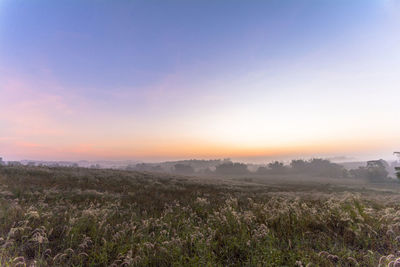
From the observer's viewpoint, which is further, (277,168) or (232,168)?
(232,168)

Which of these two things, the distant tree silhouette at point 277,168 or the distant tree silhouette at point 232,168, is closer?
the distant tree silhouette at point 277,168

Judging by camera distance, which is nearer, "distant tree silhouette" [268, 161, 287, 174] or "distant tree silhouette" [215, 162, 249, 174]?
"distant tree silhouette" [268, 161, 287, 174]

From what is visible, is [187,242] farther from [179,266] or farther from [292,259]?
[292,259]

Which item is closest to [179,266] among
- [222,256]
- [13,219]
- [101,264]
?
[222,256]

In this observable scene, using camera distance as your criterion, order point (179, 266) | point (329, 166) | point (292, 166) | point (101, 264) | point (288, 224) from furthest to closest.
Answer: point (292, 166), point (329, 166), point (288, 224), point (101, 264), point (179, 266)

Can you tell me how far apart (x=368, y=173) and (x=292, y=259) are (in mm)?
99749

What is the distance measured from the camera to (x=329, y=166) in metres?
104

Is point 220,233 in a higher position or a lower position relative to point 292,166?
higher

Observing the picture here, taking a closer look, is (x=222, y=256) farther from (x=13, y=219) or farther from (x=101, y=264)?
(x=13, y=219)

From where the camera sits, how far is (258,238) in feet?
14.1

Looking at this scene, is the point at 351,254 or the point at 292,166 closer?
the point at 351,254

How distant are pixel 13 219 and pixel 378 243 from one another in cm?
1018

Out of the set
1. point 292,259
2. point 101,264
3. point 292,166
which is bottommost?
point 292,166

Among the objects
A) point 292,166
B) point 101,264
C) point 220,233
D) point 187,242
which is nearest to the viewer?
point 101,264
